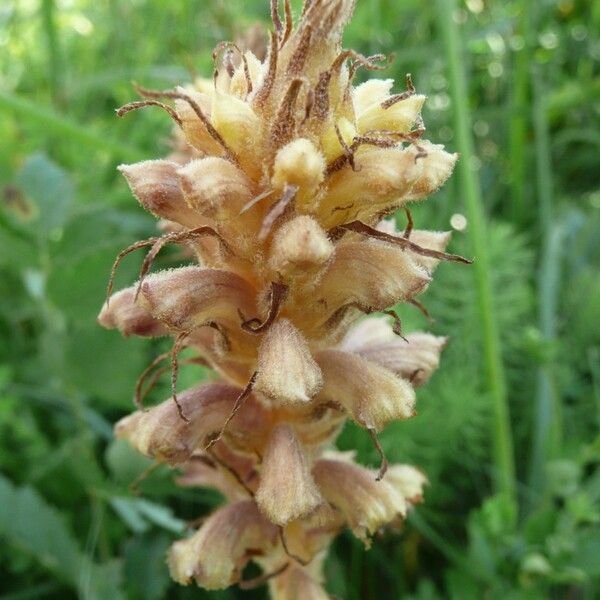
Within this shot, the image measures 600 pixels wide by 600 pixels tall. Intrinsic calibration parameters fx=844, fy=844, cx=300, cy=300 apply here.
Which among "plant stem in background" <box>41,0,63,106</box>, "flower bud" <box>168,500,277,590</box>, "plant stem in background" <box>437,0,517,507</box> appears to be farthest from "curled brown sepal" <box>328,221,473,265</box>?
"plant stem in background" <box>41,0,63,106</box>

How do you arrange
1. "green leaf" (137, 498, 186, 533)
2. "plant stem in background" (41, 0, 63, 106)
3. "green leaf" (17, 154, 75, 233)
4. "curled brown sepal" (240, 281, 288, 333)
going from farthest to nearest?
"plant stem in background" (41, 0, 63, 106), "green leaf" (17, 154, 75, 233), "green leaf" (137, 498, 186, 533), "curled brown sepal" (240, 281, 288, 333)

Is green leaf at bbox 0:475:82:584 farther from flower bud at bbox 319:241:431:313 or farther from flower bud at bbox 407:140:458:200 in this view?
flower bud at bbox 407:140:458:200

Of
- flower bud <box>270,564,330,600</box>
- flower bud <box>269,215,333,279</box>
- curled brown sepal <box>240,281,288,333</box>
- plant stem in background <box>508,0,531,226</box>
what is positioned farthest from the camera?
plant stem in background <box>508,0,531,226</box>

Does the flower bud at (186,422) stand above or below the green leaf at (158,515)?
above

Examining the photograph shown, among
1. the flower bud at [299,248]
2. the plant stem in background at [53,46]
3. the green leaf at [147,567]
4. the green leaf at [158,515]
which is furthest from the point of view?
the plant stem in background at [53,46]

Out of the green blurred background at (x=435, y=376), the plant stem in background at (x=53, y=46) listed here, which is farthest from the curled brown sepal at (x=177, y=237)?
the plant stem in background at (x=53, y=46)

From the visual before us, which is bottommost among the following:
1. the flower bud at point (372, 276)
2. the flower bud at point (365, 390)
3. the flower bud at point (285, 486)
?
the flower bud at point (285, 486)

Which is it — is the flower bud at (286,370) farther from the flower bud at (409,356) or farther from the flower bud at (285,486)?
the flower bud at (409,356)
